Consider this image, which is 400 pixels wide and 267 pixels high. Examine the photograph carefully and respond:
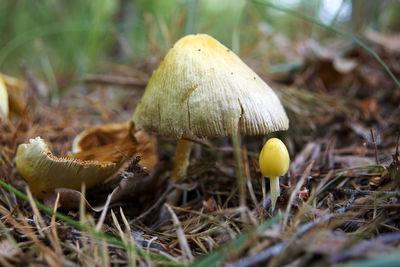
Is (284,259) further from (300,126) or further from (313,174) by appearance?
(300,126)

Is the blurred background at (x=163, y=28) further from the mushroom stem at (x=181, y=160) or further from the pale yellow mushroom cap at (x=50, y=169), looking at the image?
the pale yellow mushroom cap at (x=50, y=169)

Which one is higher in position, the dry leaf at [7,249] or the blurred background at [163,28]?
the blurred background at [163,28]

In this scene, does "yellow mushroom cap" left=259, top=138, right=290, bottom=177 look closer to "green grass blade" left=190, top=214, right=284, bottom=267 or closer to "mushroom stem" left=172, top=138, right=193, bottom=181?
"green grass blade" left=190, top=214, right=284, bottom=267

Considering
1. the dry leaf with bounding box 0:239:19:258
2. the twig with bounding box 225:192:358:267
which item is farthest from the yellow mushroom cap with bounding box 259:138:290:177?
the dry leaf with bounding box 0:239:19:258

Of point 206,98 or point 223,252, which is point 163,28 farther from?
point 223,252

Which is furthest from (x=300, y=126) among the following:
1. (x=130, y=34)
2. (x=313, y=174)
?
(x=130, y=34)

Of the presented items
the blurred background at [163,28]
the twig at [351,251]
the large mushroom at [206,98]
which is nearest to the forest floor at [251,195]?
the twig at [351,251]

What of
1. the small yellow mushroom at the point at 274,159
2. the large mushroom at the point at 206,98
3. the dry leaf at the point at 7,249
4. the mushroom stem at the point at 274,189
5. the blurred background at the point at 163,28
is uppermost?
the blurred background at the point at 163,28
